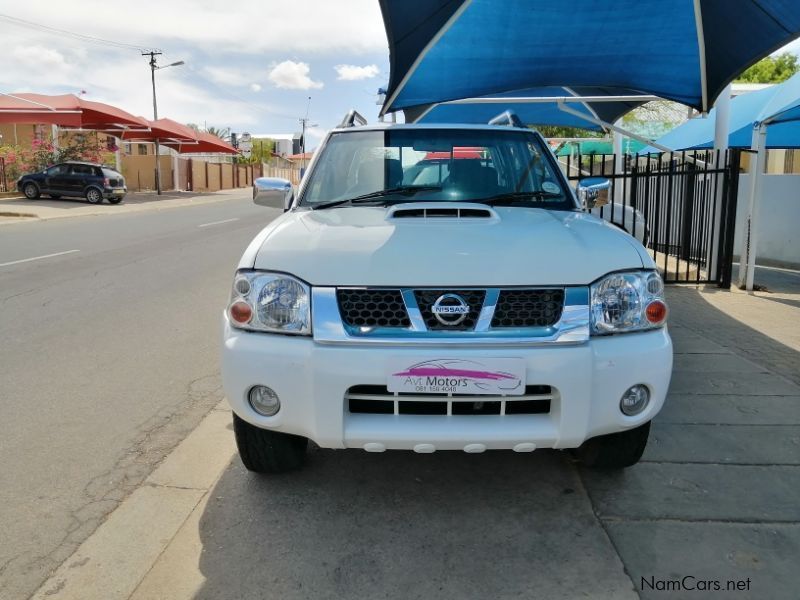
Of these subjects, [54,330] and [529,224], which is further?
[54,330]

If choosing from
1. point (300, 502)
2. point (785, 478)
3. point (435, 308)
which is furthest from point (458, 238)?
point (785, 478)

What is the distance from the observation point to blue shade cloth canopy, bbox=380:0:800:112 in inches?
285

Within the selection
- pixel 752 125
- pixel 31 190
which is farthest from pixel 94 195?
pixel 752 125

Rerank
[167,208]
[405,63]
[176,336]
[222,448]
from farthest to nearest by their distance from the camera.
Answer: [167,208]
[405,63]
[176,336]
[222,448]

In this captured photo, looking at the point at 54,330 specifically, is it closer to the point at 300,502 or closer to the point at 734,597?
the point at 300,502

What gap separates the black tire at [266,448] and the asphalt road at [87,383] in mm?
642

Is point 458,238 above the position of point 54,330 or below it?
above

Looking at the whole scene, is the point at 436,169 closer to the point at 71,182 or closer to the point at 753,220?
the point at 753,220

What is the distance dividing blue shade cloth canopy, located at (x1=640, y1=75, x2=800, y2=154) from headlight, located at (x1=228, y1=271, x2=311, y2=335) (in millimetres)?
8691

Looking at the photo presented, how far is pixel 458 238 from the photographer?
3.15 m

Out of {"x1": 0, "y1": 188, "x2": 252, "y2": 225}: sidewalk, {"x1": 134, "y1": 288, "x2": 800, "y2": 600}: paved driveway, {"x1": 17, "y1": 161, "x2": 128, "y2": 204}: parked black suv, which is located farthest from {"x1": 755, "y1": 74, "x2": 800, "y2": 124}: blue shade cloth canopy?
{"x1": 17, "y1": 161, "x2": 128, "y2": 204}: parked black suv

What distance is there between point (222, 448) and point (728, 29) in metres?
6.54

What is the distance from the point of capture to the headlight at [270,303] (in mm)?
2930

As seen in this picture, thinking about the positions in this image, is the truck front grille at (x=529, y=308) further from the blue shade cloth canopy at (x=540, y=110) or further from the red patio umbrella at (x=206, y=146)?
the red patio umbrella at (x=206, y=146)
